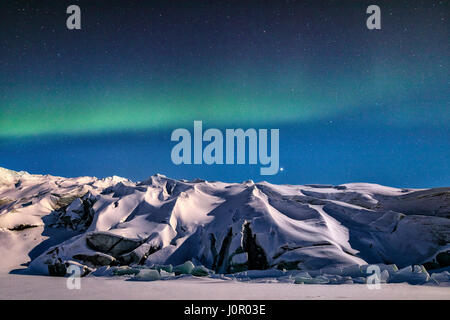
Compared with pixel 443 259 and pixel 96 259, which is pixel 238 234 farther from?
pixel 443 259

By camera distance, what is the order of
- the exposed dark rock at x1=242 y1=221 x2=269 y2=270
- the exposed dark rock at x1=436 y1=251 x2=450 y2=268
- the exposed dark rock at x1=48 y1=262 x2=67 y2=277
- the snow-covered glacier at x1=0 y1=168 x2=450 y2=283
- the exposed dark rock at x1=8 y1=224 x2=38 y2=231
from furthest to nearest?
1. the exposed dark rock at x1=8 y1=224 x2=38 y2=231
2. the exposed dark rock at x1=242 y1=221 x2=269 y2=270
3. the exposed dark rock at x1=48 y1=262 x2=67 y2=277
4. the snow-covered glacier at x1=0 y1=168 x2=450 y2=283
5. the exposed dark rock at x1=436 y1=251 x2=450 y2=268

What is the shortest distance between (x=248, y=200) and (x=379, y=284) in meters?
5.82

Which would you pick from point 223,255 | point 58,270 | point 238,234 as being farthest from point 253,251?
point 58,270

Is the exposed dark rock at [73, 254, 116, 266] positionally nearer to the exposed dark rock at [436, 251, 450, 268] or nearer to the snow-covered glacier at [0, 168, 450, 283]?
the snow-covered glacier at [0, 168, 450, 283]

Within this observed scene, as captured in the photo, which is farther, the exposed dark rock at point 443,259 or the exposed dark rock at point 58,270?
the exposed dark rock at point 58,270

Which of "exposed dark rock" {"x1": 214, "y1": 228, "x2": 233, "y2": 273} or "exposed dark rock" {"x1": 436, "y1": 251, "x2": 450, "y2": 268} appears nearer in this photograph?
"exposed dark rock" {"x1": 436, "y1": 251, "x2": 450, "y2": 268}

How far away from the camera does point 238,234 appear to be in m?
8.95

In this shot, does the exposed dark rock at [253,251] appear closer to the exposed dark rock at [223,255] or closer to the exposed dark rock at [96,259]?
the exposed dark rock at [223,255]

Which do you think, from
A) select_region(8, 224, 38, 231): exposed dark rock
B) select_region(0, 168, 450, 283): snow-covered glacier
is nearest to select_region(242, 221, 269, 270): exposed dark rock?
select_region(0, 168, 450, 283): snow-covered glacier

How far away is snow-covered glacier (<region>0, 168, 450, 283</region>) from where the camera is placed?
774 cm

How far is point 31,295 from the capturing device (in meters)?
4.75

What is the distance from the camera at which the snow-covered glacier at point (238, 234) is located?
7742mm

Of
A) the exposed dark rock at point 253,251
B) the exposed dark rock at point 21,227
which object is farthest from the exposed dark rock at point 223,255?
the exposed dark rock at point 21,227
